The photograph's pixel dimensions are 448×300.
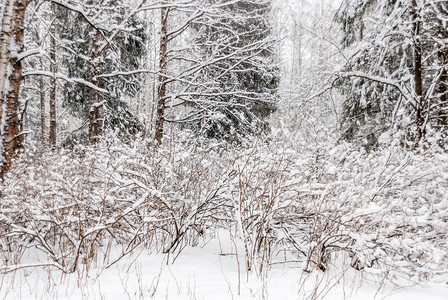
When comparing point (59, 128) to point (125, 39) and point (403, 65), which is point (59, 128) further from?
point (403, 65)

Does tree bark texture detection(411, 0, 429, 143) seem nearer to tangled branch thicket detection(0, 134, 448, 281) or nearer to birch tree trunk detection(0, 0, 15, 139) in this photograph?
tangled branch thicket detection(0, 134, 448, 281)

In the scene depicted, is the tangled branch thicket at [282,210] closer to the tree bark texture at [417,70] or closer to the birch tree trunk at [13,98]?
the birch tree trunk at [13,98]

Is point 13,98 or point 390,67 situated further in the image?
point 390,67

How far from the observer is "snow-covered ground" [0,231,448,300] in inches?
93.0

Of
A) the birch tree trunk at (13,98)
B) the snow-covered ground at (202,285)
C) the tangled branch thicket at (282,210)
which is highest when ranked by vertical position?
the birch tree trunk at (13,98)

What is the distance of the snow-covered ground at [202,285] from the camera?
7.75ft

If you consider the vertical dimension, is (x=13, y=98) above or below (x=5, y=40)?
below

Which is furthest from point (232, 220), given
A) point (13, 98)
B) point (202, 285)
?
point (13, 98)

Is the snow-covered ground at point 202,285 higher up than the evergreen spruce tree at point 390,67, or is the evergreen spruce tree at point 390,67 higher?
the evergreen spruce tree at point 390,67

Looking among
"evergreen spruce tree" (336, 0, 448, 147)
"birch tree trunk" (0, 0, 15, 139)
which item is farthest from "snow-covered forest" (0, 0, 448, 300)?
"evergreen spruce tree" (336, 0, 448, 147)

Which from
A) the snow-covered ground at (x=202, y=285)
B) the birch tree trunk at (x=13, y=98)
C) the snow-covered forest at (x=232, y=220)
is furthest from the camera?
the birch tree trunk at (x=13, y=98)

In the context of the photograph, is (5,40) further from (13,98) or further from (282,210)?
(282,210)

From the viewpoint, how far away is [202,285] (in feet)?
8.33

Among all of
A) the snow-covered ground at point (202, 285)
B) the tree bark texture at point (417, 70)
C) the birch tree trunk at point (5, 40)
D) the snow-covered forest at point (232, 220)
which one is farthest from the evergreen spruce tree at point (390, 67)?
the birch tree trunk at point (5, 40)
